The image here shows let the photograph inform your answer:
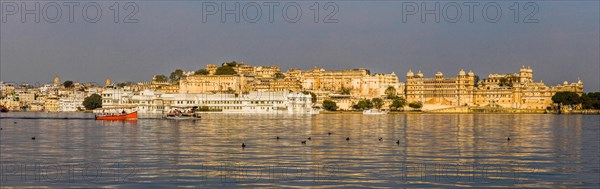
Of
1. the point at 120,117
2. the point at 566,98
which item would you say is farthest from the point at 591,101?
the point at 120,117

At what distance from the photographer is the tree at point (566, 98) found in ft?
457

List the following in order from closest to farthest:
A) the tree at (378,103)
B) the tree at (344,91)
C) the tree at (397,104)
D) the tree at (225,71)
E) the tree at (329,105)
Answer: the tree at (329,105) < the tree at (397,104) < the tree at (378,103) < the tree at (344,91) < the tree at (225,71)

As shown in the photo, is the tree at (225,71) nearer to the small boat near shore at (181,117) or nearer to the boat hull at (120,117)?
the small boat near shore at (181,117)

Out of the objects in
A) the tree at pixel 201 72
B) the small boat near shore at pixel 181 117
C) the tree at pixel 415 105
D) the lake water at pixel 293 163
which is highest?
the tree at pixel 201 72

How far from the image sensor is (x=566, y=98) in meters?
140

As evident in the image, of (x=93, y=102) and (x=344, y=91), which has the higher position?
(x=344, y=91)

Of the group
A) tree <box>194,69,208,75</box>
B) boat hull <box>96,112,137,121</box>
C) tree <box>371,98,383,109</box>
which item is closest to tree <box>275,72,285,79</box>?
tree <box>194,69,208,75</box>

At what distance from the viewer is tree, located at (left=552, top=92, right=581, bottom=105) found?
13925 cm

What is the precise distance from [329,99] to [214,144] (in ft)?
382

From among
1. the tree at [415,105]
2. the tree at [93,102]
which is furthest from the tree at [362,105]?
the tree at [93,102]

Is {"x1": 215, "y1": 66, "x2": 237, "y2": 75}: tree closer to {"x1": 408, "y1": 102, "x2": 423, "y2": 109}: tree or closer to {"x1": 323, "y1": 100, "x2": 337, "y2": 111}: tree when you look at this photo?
{"x1": 323, "y1": 100, "x2": 337, "y2": 111}: tree

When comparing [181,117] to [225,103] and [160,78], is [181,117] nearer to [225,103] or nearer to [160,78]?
[225,103]

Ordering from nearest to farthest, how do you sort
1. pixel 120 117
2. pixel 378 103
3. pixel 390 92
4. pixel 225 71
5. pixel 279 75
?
pixel 120 117
pixel 378 103
pixel 390 92
pixel 225 71
pixel 279 75

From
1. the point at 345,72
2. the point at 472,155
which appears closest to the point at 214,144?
the point at 472,155
